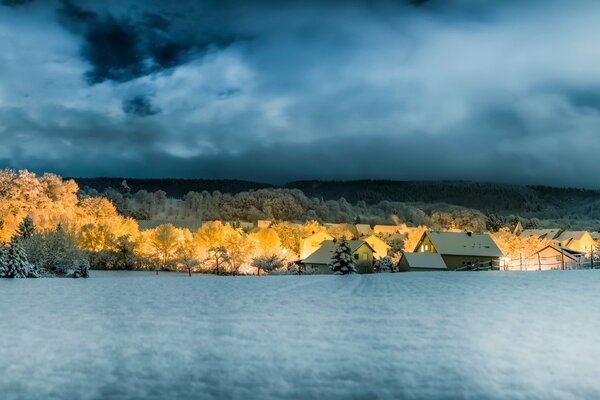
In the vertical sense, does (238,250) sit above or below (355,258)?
above

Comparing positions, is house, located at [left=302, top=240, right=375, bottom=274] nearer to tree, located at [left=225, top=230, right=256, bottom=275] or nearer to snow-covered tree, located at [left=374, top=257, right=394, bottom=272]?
snow-covered tree, located at [left=374, top=257, right=394, bottom=272]

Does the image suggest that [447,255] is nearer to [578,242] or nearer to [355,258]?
[355,258]

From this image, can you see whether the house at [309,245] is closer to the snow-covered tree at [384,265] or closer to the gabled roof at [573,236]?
the snow-covered tree at [384,265]

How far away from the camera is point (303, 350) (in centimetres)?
984

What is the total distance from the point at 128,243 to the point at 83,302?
145ft

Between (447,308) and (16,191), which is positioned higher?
(16,191)

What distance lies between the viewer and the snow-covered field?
7660mm

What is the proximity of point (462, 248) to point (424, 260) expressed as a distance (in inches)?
281

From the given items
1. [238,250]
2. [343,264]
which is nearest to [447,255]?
[343,264]

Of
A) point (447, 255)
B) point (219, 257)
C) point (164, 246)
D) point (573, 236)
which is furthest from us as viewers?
point (573, 236)

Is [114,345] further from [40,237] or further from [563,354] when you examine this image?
[40,237]

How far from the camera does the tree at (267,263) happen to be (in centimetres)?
5989

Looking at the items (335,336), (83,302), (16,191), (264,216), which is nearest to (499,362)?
(335,336)

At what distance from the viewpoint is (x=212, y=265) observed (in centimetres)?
6147
